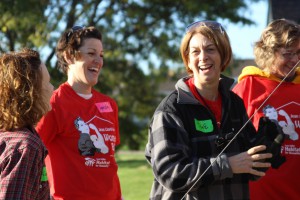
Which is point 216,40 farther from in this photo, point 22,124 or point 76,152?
point 76,152

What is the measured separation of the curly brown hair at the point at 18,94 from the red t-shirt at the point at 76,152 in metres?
0.93

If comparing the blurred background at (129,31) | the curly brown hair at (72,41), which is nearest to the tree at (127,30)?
the blurred background at (129,31)

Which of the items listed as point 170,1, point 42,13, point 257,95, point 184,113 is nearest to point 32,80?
point 184,113

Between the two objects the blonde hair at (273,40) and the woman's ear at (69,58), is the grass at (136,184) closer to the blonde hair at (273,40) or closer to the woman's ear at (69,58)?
the woman's ear at (69,58)

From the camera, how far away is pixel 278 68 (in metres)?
3.80

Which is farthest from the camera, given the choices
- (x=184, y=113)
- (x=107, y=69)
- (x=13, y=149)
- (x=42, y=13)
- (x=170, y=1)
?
(x=107, y=69)

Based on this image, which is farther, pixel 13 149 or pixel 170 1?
pixel 170 1

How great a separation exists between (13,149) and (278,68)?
6.17 feet

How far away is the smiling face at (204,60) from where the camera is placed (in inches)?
116

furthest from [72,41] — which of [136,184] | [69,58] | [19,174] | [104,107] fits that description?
[136,184]

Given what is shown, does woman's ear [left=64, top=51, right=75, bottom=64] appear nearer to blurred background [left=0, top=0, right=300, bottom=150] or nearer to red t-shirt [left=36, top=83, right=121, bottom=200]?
red t-shirt [left=36, top=83, right=121, bottom=200]

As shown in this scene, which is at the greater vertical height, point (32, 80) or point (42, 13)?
point (42, 13)

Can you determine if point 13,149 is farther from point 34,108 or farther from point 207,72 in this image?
point 207,72

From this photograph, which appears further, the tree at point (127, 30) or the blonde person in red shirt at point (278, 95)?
the tree at point (127, 30)
